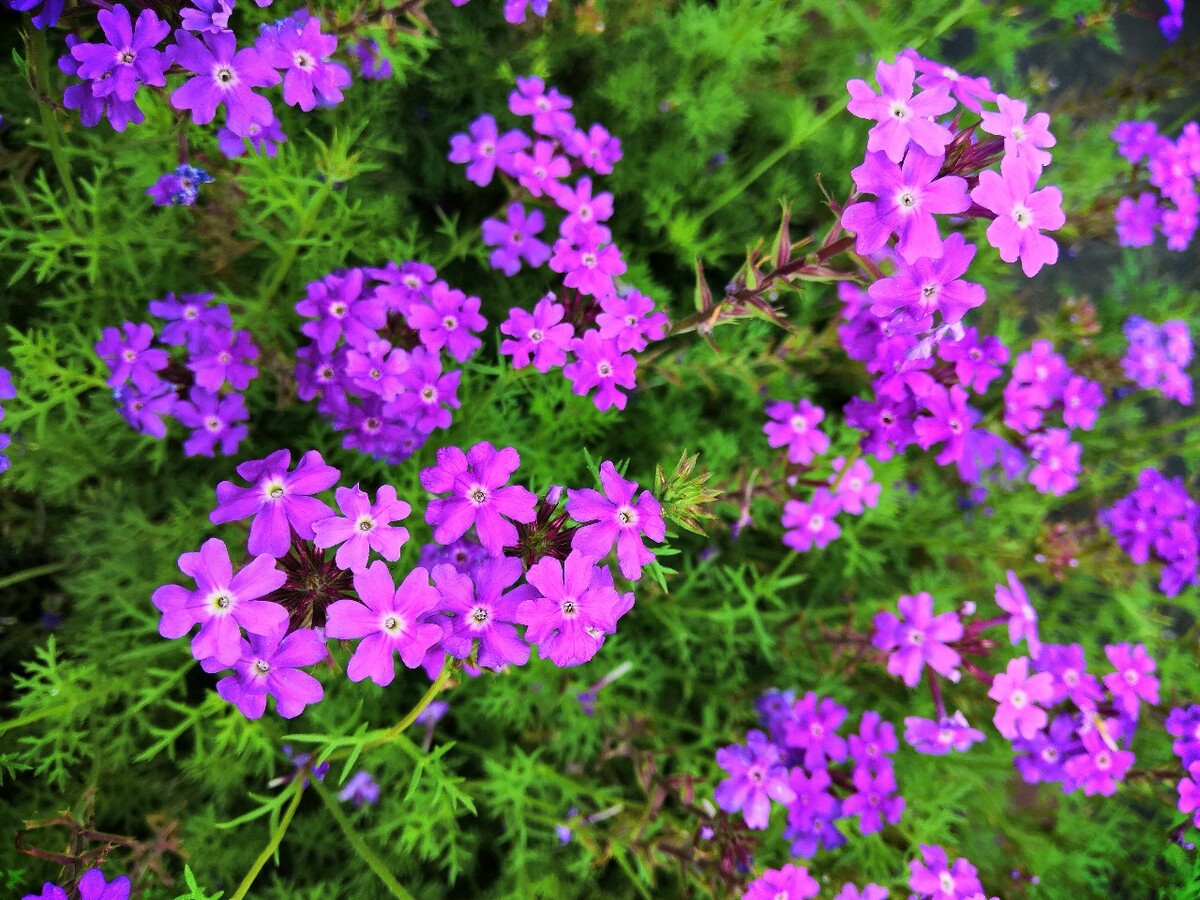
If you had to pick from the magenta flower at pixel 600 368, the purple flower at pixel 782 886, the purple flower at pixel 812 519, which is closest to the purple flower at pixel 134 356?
the magenta flower at pixel 600 368

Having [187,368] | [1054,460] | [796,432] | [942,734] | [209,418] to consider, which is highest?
[187,368]

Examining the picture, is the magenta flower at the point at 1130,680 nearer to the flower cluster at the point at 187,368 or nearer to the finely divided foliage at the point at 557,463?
the finely divided foliage at the point at 557,463

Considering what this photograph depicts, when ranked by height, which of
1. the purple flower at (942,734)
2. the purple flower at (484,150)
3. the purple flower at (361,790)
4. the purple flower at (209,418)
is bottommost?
the purple flower at (361,790)

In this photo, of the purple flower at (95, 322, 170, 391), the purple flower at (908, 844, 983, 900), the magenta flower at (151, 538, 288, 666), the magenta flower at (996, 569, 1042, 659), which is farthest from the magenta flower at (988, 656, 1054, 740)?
the purple flower at (95, 322, 170, 391)

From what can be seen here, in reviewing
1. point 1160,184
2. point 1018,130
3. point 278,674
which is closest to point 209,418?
point 278,674

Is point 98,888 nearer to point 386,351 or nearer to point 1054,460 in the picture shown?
point 386,351

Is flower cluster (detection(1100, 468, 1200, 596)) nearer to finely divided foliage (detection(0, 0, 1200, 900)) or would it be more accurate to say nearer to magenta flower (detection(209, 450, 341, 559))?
finely divided foliage (detection(0, 0, 1200, 900))

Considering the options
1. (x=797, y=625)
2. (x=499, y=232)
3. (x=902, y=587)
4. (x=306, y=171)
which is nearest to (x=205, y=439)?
(x=306, y=171)
